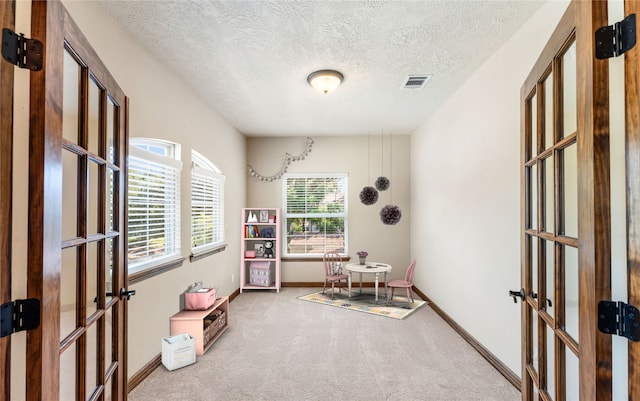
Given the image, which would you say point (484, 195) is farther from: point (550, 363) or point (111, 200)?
point (111, 200)

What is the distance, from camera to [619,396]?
0.95 metres

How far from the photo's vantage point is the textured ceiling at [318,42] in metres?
2.15

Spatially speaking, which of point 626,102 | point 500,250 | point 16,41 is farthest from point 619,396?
point 16,41

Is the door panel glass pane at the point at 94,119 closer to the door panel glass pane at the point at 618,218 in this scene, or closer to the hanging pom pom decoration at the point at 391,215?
the door panel glass pane at the point at 618,218

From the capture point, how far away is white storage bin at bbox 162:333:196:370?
8.93 feet

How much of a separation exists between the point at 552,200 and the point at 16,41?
206 cm

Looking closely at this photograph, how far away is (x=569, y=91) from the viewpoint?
121 centimetres

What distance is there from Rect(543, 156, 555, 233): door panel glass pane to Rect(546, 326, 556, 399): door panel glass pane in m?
0.47

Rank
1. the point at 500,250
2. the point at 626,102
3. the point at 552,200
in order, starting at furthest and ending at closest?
the point at 500,250 < the point at 552,200 < the point at 626,102

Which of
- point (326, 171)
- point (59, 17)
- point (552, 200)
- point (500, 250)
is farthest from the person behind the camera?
point (326, 171)

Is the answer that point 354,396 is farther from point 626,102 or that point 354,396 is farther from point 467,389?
point 626,102

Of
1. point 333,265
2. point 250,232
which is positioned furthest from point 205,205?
point 333,265

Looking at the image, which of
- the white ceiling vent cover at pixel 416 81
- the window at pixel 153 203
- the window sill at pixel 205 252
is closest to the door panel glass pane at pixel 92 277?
the window at pixel 153 203

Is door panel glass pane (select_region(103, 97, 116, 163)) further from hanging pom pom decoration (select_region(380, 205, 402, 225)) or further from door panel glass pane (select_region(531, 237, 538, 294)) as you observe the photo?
hanging pom pom decoration (select_region(380, 205, 402, 225))
